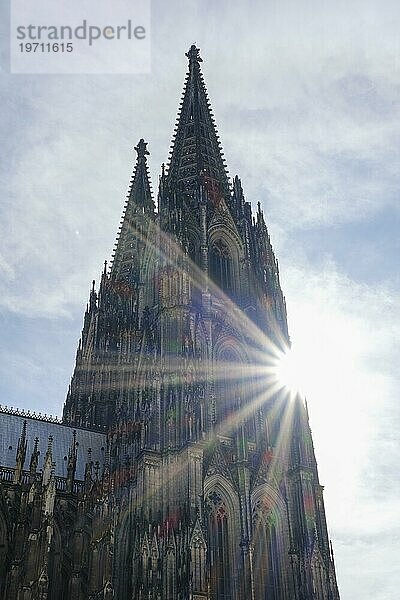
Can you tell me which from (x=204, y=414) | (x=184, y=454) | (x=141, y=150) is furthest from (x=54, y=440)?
(x=141, y=150)

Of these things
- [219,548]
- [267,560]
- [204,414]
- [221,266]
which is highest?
[221,266]

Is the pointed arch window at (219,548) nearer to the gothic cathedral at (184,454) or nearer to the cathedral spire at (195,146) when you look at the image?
the gothic cathedral at (184,454)

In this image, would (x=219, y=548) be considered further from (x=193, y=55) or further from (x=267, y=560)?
(x=193, y=55)

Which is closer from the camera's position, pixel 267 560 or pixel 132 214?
pixel 267 560

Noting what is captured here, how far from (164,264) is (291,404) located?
1114 centimetres

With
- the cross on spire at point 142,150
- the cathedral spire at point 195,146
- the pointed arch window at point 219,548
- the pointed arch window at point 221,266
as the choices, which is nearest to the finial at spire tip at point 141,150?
the cross on spire at point 142,150

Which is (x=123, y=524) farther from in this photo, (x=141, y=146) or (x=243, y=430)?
(x=141, y=146)

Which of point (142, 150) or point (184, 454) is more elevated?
point (142, 150)

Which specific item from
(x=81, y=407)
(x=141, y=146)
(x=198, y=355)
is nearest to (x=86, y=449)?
(x=81, y=407)

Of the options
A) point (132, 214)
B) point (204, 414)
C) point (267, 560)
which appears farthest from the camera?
point (132, 214)

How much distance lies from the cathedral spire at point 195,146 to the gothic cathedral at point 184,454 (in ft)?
1.26

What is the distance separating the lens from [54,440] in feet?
140

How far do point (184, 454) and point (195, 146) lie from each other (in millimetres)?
26755

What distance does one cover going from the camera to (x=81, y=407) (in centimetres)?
4897
